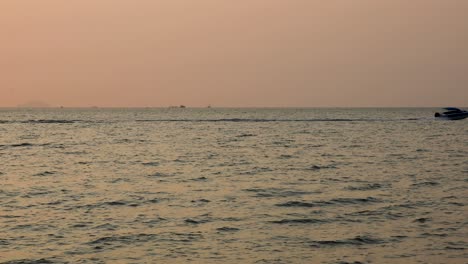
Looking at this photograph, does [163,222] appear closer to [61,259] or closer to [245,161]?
[61,259]

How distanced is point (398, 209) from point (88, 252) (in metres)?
13.9

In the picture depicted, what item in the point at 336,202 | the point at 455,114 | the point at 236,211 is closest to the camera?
the point at 236,211

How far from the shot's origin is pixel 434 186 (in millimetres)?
33562

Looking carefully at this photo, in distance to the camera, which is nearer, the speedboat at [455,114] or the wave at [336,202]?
the wave at [336,202]

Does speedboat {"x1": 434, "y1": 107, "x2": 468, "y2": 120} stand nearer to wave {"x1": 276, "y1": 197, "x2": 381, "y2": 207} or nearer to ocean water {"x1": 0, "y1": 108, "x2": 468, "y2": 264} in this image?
ocean water {"x1": 0, "y1": 108, "x2": 468, "y2": 264}

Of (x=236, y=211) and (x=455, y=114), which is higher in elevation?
(x=455, y=114)

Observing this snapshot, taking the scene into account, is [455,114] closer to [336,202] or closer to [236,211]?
[336,202]

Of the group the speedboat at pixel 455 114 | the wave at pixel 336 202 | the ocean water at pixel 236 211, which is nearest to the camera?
the ocean water at pixel 236 211

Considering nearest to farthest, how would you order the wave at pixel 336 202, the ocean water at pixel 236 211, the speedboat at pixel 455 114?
the ocean water at pixel 236 211 → the wave at pixel 336 202 → the speedboat at pixel 455 114

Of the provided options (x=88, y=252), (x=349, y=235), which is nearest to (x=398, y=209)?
(x=349, y=235)

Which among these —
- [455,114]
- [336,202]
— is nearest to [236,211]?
[336,202]

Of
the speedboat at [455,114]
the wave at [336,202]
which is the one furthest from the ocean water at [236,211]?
the speedboat at [455,114]

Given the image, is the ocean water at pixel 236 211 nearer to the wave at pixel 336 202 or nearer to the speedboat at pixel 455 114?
the wave at pixel 336 202

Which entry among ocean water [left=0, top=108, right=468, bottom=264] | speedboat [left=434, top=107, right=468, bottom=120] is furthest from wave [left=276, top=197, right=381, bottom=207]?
speedboat [left=434, top=107, right=468, bottom=120]
